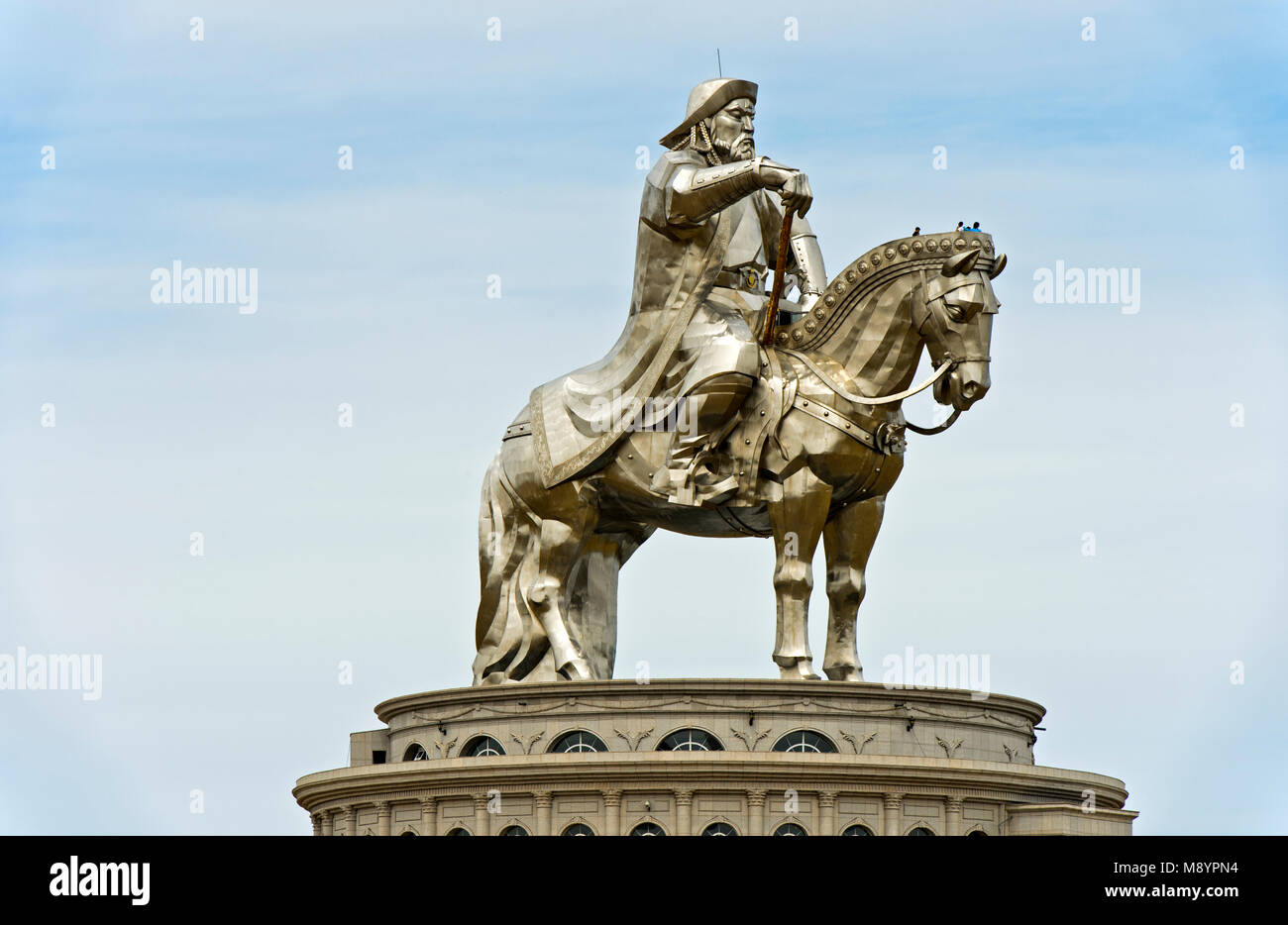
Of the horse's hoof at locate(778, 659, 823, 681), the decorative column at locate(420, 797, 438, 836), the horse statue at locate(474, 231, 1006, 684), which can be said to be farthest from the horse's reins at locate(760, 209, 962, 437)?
the decorative column at locate(420, 797, 438, 836)

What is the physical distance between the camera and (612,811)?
34062mm

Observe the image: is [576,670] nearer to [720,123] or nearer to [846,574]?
[846,574]

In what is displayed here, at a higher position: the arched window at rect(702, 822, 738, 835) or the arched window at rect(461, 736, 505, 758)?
the arched window at rect(461, 736, 505, 758)

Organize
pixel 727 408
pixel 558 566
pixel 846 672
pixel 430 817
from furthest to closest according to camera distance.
A: pixel 558 566 < pixel 846 672 < pixel 430 817 < pixel 727 408

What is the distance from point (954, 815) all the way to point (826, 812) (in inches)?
56.5

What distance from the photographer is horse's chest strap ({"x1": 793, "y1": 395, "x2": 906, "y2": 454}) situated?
113ft

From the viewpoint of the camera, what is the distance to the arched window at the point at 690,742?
34.5 m

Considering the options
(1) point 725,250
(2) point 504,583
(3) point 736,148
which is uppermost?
(3) point 736,148

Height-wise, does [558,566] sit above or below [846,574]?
above

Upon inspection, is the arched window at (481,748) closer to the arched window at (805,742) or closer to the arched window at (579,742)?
the arched window at (579,742)

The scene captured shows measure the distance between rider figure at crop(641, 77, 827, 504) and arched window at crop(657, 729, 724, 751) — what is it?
8.15 ft

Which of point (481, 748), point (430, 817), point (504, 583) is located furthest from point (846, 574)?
point (430, 817)

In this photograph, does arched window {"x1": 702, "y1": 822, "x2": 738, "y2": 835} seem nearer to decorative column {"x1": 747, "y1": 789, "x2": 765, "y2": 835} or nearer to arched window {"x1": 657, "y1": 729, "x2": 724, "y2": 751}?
decorative column {"x1": 747, "y1": 789, "x2": 765, "y2": 835}

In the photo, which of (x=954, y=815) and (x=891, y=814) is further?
(x=954, y=815)
